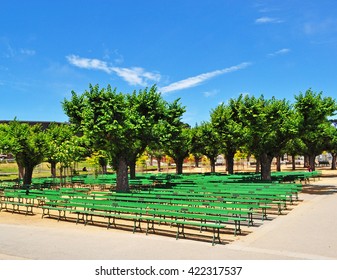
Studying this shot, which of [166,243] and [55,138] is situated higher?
[55,138]

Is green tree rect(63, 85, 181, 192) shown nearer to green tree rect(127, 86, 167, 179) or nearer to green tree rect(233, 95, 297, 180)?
green tree rect(127, 86, 167, 179)

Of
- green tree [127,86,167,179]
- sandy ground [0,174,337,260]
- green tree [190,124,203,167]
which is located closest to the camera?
sandy ground [0,174,337,260]

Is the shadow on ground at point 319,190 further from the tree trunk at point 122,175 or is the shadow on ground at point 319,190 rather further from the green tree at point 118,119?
the tree trunk at point 122,175

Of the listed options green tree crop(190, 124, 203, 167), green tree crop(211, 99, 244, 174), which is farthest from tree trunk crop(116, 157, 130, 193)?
green tree crop(190, 124, 203, 167)

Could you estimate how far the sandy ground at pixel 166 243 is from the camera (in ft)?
27.5

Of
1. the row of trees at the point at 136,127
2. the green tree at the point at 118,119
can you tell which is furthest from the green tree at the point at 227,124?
the green tree at the point at 118,119

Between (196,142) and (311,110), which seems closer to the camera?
(311,110)

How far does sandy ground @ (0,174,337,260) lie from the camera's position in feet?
27.5

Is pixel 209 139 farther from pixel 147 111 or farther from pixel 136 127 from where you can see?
pixel 136 127

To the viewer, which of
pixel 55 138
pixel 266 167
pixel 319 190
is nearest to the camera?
pixel 319 190

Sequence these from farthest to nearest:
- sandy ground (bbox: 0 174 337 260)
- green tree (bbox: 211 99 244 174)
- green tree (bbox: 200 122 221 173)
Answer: green tree (bbox: 200 122 221 173) → green tree (bbox: 211 99 244 174) → sandy ground (bbox: 0 174 337 260)

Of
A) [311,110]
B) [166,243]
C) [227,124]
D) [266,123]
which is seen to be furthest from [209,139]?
[166,243]

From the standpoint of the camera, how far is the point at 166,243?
966 centimetres
